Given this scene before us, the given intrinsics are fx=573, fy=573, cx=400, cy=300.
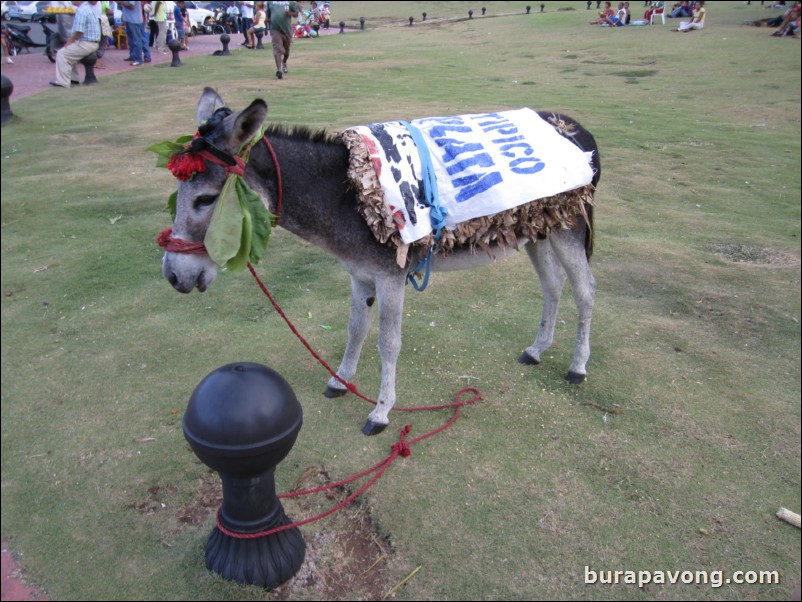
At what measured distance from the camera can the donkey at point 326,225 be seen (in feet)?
9.95

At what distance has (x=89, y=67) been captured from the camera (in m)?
15.6

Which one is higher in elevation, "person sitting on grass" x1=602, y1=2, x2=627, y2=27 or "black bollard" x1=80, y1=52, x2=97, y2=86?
"person sitting on grass" x1=602, y1=2, x2=627, y2=27

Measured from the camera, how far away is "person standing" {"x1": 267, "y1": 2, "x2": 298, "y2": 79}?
15469 mm

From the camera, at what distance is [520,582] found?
2.93m

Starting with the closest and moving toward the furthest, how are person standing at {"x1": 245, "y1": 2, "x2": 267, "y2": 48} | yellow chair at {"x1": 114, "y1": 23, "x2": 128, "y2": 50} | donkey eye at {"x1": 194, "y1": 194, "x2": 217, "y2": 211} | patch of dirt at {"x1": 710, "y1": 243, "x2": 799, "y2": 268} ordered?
donkey eye at {"x1": 194, "y1": 194, "x2": 217, "y2": 211}, patch of dirt at {"x1": 710, "y1": 243, "x2": 799, "y2": 268}, person standing at {"x1": 245, "y1": 2, "x2": 267, "y2": 48}, yellow chair at {"x1": 114, "y1": 23, "x2": 128, "y2": 50}

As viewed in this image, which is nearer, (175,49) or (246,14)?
(175,49)

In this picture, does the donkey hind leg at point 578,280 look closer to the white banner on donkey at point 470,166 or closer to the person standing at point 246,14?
the white banner on donkey at point 470,166

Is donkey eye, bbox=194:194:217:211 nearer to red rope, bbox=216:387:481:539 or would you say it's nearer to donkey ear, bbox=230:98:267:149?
donkey ear, bbox=230:98:267:149

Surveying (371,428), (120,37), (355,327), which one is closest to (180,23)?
(120,37)

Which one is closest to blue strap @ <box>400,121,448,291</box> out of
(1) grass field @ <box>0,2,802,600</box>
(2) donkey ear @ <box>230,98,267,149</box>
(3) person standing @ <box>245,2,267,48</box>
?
(2) donkey ear @ <box>230,98,267,149</box>

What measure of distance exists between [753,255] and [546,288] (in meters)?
3.67

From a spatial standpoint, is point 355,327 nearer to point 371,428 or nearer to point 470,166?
point 371,428

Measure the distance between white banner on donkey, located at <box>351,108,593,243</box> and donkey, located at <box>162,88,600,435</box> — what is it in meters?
0.24

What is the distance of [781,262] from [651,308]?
215cm
